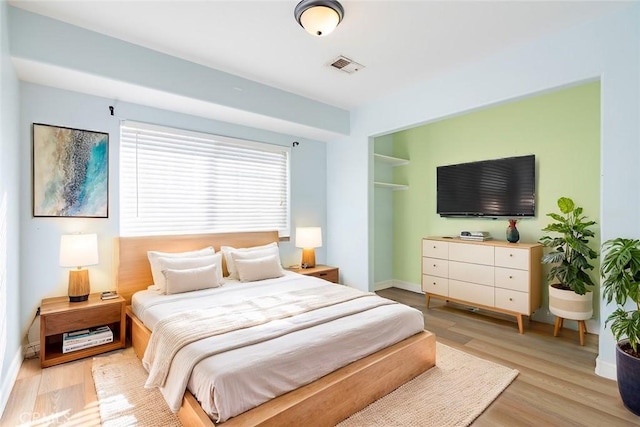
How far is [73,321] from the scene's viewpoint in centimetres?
249

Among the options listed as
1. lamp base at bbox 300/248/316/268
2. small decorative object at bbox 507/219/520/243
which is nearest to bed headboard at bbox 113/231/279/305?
lamp base at bbox 300/248/316/268

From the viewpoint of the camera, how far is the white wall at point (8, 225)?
6.34 ft

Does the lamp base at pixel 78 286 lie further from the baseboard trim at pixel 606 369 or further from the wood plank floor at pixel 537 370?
the baseboard trim at pixel 606 369

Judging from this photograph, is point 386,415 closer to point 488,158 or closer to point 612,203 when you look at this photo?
point 612,203

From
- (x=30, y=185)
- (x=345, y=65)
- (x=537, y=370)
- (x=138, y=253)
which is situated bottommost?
(x=537, y=370)

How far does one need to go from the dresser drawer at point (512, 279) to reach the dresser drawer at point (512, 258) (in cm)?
5

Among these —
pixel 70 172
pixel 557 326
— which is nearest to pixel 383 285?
pixel 557 326

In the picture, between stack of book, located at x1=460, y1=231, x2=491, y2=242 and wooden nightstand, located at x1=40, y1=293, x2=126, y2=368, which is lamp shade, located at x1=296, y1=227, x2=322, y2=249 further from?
wooden nightstand, located at x1=40, y1=293, x2=126, y2=368

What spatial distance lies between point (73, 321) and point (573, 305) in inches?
176

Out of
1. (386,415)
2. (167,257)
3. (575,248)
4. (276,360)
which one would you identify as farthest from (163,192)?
(575,248)

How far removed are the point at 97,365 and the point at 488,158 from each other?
4.73 meters

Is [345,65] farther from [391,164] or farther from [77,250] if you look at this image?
[77,250]

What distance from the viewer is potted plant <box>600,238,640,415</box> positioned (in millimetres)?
1884

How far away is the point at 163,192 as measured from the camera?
327 cm
